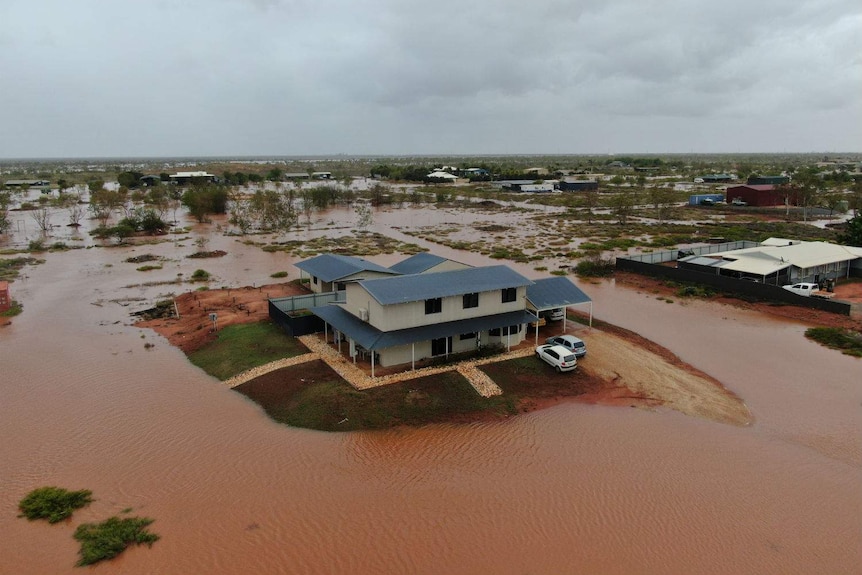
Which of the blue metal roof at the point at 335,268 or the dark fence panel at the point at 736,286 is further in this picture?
the dark fence panel at the point at 736,286

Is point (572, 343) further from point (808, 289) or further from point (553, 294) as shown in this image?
point (808, 289)

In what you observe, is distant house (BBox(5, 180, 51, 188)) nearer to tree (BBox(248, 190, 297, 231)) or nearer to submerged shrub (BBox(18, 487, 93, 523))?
tree (BBox(248, 190, 297, 231))

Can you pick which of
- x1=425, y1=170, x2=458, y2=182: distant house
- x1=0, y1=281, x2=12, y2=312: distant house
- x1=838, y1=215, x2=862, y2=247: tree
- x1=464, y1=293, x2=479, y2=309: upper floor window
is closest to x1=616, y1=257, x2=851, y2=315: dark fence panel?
x1=838, y1=215, x2=862, y2=247: tree

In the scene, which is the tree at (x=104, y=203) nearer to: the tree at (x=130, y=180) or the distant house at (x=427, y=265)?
the tree at (x=130, y=180)

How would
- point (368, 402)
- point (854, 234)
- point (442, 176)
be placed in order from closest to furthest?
point (368, 402) < point (854, 234) < point (442, 176)

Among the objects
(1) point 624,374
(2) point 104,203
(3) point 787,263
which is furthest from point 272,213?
(1) point 624,374

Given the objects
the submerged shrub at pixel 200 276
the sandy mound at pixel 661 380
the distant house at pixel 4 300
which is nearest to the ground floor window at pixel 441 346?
the sandy mound at pixel 661 380

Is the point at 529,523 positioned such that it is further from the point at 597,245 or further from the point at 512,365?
the point at 597,245
